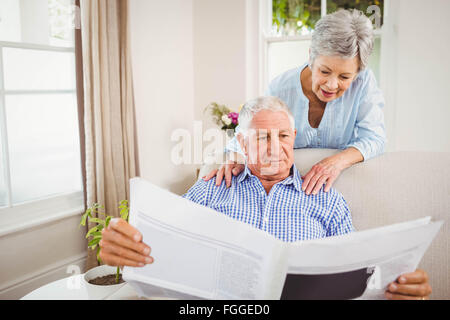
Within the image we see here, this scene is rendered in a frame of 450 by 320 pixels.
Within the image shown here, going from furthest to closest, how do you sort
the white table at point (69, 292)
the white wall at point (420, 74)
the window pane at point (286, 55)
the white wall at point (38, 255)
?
the window pane at point (286, 55), the white wall at point (420, 74), the white wall at point (38, 255), the white table at point (69, 292)

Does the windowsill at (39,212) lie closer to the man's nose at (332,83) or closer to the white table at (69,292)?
the white table at (69,292)

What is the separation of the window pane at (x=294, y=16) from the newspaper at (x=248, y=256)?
8.71 feet

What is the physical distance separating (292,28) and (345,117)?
6.36 feet

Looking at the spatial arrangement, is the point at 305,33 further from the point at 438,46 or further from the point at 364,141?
the point at 364,141

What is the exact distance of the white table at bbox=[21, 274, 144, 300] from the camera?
1.13 metres

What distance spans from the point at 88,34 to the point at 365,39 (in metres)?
1.47

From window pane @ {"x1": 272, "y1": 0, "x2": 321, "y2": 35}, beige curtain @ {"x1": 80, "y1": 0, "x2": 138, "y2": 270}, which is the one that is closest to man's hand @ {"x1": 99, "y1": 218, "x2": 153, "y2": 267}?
beige curtain @ {"x1": 80, "y1": 0, "x2": 138, "y2": 270}

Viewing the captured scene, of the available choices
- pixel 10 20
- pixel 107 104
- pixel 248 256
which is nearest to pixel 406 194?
pixel 248 256

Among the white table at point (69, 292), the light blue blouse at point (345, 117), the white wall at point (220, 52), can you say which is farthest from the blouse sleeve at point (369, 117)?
the white wall at point (220, 52)

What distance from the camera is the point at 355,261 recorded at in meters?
0.76

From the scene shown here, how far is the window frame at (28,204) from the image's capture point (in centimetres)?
190

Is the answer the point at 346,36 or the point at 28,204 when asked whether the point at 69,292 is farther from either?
the point at 346,36

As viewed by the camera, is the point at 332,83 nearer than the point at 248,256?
No
